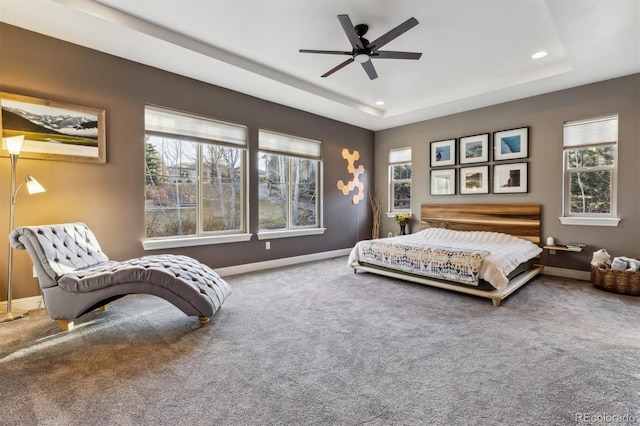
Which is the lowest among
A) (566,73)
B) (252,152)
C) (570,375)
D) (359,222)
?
(570,375)

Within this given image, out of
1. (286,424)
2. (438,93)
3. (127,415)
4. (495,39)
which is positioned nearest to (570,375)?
(286,424)

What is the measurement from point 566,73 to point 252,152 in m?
4.51

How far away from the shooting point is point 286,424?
1444 mm

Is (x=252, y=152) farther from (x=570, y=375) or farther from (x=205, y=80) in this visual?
(x=570, y=375)

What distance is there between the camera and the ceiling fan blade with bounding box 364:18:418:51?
2.47 m

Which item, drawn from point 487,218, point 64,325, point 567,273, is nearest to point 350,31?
point 64,325

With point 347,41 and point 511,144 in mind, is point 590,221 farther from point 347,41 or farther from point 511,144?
point 347,41

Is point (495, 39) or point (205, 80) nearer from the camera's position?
point (495, 39)

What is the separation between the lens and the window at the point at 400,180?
20.5ft

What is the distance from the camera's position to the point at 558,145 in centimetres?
440

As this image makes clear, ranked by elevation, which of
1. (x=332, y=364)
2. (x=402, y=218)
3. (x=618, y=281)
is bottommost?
(x=332, y=364)

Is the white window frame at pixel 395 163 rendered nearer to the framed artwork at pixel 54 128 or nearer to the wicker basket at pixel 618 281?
the wicker basket at pixel 618 281

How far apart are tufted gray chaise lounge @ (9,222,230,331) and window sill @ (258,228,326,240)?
7.20 ft

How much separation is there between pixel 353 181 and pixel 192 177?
3.36 m
